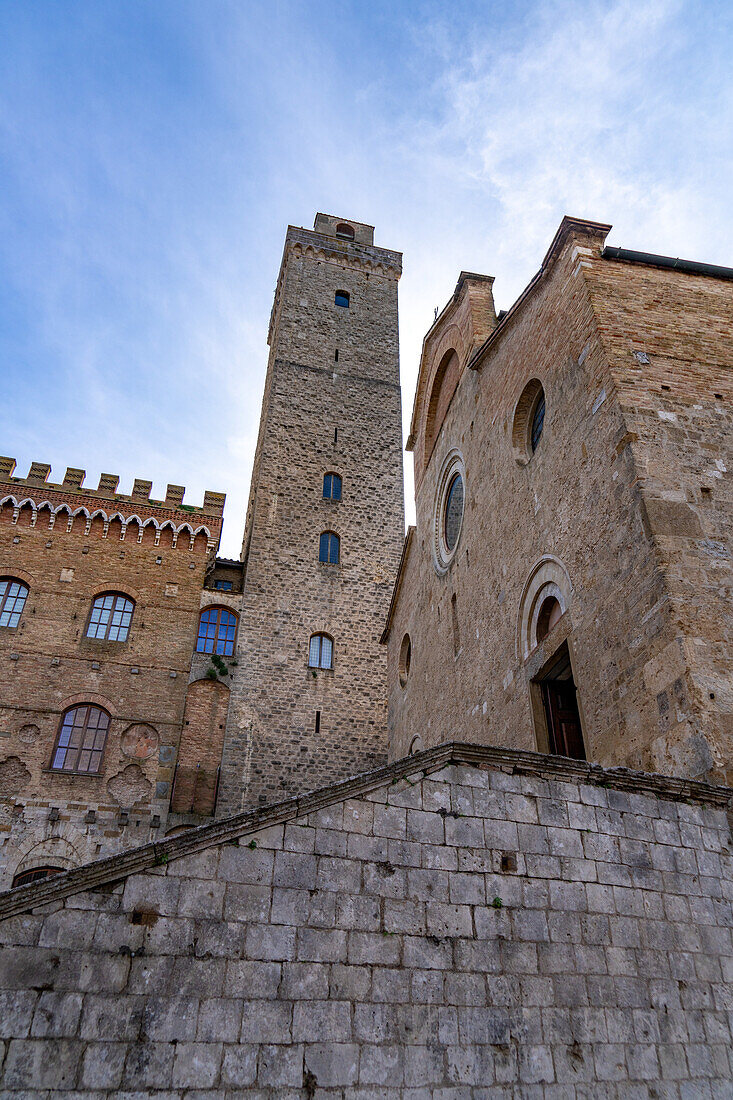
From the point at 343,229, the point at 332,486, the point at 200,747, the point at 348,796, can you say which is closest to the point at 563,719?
the point at 348,796

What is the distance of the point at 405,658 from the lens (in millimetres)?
15719

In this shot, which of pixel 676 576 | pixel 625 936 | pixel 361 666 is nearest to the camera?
pixel 625 936

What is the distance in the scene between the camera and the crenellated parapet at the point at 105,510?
19.6 metres

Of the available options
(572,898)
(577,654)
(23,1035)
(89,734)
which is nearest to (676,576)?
(577,654)

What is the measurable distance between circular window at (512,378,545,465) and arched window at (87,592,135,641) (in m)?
12.4

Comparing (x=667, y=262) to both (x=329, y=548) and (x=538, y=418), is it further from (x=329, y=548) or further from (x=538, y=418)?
(x=329, y=548)

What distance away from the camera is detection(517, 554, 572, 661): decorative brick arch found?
26.2 ft

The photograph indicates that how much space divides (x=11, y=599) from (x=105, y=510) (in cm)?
335

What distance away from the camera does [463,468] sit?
12336 mm

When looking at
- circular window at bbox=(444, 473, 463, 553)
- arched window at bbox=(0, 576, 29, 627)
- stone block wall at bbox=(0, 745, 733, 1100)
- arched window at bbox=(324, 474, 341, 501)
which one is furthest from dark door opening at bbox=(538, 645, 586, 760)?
arched window at bbox=(324, 474, 341, 501)

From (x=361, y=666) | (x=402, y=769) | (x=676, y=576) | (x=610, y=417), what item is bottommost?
(x=402, y=769)

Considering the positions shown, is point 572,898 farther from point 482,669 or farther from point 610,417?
point 482,669

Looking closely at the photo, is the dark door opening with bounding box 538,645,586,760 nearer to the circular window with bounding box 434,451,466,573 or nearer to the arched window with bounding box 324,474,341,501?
the circular window with bounding box 434,451,466,573

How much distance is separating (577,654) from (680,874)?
2514mm
